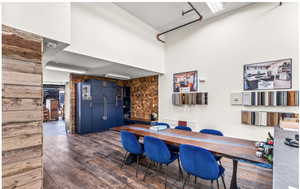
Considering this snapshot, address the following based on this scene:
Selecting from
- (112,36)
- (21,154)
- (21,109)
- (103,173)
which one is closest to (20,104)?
(21,109)

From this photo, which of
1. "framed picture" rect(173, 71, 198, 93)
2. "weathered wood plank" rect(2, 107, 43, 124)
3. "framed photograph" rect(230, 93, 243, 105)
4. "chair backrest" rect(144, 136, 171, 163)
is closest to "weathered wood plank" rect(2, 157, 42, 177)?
"weathered wood plank" rect(2, 107, 43, 124)

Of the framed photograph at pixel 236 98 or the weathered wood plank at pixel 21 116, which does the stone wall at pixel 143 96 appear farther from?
the weathered wood plank at pixel 21 116

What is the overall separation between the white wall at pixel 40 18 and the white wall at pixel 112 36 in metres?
0.94

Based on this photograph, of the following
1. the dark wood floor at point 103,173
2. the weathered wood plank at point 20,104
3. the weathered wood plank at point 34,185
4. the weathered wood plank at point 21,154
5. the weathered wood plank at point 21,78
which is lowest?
the dark wood floor at point 103,173

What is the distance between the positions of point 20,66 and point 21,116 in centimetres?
56

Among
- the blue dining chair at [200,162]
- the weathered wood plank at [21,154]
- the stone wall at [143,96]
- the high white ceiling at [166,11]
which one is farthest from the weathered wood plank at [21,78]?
the stone wall at [143,96]

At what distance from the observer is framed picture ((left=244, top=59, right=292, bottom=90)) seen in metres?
3.11

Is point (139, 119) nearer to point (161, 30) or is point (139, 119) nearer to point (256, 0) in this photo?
point (161, 30)

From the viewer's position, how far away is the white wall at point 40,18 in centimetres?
145

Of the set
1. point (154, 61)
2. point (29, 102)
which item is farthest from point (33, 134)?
point (154, 61)

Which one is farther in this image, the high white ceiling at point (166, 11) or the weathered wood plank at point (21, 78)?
the high white ceiling at point (166, 11)

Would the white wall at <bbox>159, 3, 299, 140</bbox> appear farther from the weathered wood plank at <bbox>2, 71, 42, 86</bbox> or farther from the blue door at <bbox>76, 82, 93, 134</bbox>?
the weathered wood plank at <bbox>2, 71, 42, 86</bbox>

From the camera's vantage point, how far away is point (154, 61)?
482 cm

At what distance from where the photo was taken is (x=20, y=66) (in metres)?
1.50
